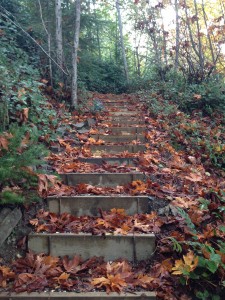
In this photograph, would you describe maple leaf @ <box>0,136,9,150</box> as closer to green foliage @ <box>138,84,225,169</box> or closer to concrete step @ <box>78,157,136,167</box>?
concrete step @ <box>78,157,136,167</box>

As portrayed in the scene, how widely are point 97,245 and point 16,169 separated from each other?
112 centimetres

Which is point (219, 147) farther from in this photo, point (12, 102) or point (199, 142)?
point (12, 102)

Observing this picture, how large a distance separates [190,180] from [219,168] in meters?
1.53

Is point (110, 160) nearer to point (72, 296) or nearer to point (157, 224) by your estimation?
point (157, 224)

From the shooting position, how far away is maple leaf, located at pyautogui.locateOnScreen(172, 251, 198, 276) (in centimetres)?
254

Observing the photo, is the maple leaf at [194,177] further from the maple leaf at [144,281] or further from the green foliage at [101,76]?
the green foliage at [101,76]

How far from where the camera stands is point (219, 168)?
544cm

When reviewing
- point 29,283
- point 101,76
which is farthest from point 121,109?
point 29,283

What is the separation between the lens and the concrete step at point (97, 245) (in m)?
3.02

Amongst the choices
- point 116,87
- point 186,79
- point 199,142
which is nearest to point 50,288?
point 199,142

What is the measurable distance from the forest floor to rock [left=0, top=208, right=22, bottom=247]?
92 mm

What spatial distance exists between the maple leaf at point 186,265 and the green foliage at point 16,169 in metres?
1.55

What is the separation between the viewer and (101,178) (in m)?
4.26

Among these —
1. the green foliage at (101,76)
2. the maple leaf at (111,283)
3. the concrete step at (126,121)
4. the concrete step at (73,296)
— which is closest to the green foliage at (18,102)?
the concrete step at (126,121)
